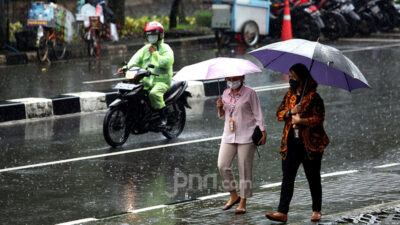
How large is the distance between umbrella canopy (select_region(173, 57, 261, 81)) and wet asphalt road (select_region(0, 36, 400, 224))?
1.26 m

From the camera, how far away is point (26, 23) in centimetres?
2044

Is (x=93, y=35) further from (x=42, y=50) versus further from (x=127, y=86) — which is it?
(x=127, y=86)

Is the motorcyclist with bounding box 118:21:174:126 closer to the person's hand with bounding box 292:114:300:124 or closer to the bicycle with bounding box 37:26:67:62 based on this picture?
the person's hand with bounding box 292:114:300:124

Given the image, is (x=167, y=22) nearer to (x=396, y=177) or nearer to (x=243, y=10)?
(x=243, y=10)

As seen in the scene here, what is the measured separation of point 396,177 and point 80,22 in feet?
44.2

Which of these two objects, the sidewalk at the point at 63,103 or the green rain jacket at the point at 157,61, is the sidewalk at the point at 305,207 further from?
the sidewalk at the point at 63,103

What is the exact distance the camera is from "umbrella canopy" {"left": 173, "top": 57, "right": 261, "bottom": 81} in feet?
22.5

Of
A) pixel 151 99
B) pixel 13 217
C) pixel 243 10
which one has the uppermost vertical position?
pixel 243 10

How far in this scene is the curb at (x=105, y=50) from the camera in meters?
18.7

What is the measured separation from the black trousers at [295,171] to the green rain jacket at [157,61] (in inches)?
161

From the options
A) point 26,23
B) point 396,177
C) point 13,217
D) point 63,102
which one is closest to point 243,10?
point 26,23

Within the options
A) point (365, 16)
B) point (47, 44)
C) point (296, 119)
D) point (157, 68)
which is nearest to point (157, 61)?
point (157, 68)

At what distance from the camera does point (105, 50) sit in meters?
20.8

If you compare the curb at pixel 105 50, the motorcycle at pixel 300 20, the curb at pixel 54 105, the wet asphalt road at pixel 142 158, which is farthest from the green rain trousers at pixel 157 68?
the motorcycle at pixel 300 20
